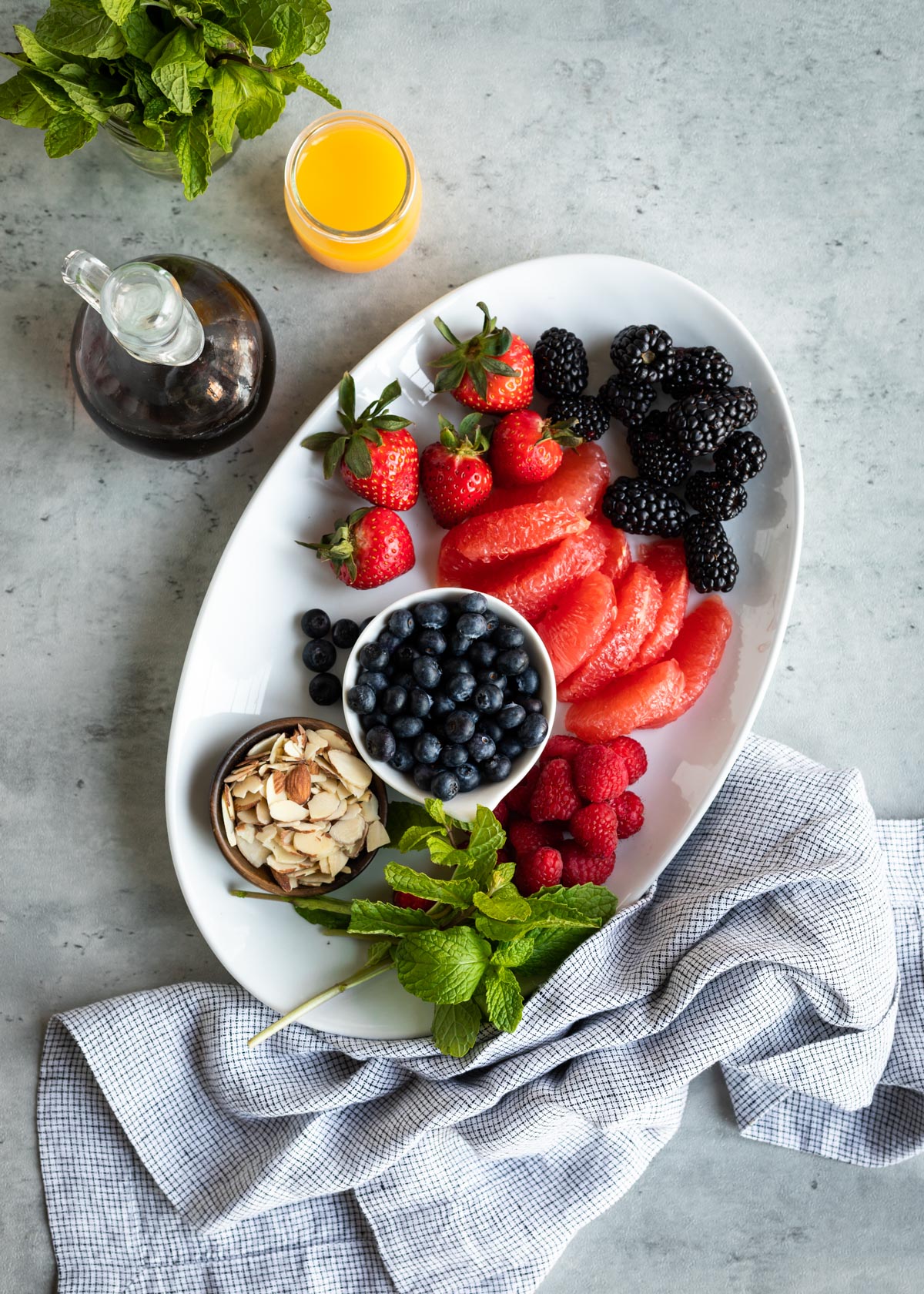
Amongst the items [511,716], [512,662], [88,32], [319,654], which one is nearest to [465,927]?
[511,716]

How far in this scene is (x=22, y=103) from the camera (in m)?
1.75

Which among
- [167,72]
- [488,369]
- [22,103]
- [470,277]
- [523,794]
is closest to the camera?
[167,72]

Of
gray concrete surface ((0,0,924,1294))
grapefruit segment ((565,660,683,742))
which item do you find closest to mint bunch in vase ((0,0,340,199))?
gray concrete surface ((0,0,924,1294))

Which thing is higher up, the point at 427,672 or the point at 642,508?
the point at 642,508

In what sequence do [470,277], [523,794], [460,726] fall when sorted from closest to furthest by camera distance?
[460,726] → [523,794] → [470,277]

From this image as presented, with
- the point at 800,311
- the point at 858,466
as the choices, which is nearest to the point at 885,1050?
the point at 858,466

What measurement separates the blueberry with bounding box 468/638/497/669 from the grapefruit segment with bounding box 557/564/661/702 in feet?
0.73

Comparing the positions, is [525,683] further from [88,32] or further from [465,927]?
[88,32]

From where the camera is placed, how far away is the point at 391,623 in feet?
6.34

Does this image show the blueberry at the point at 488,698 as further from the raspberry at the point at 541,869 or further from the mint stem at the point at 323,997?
the mint stem at the point at 323,997

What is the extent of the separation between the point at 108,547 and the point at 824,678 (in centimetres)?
160

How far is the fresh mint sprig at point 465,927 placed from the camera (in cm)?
182

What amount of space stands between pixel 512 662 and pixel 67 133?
1233 mm

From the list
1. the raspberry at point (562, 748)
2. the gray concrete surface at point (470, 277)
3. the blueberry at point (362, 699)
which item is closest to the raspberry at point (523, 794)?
the raspberry at point (562, 748)
